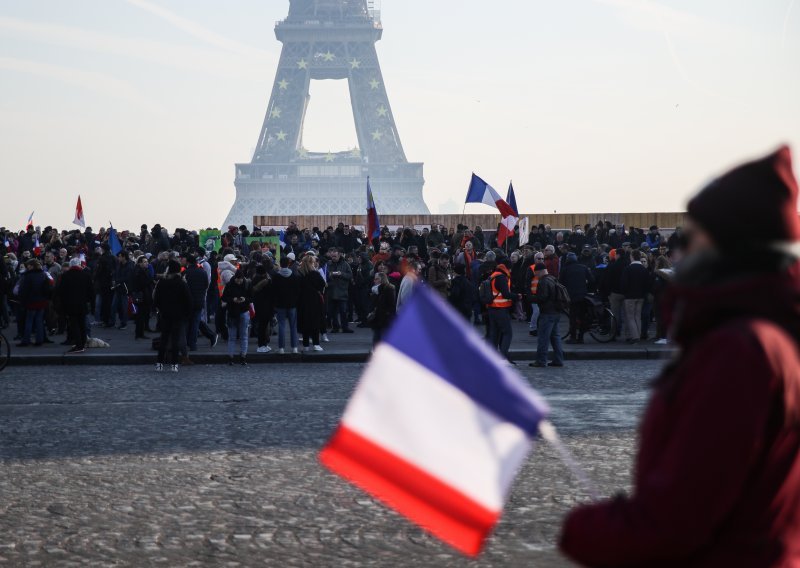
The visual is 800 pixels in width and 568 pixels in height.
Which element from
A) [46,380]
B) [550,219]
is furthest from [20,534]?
[550,219]

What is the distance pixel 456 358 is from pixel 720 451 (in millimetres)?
624

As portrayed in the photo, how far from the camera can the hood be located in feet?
6.94

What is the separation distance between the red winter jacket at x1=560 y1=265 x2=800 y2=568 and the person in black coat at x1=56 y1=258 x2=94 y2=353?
Answer: 55.4 ft

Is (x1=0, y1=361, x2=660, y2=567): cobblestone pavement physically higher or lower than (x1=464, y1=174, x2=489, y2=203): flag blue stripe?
lower

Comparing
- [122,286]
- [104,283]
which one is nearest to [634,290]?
[122,286]

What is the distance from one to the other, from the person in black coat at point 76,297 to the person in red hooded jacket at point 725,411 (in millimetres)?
16872

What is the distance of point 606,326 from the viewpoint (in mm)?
20531

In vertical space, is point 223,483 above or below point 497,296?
below

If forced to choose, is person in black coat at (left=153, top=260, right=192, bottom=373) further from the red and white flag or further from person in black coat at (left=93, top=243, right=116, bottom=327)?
the red and white flag

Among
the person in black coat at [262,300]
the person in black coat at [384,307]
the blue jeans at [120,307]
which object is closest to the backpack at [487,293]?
the person in black coat at [384,307]

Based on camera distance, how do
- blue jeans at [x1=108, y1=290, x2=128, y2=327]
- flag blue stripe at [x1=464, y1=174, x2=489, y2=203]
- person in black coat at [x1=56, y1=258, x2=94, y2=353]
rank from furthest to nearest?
flag blue stripe at [x1=464, y1=174, x2=489, y2=203]
blue jeans at [x1=108, y1=290, x2=128, y2=327]
person in black coat at [x1=56, y1=258, x2=94, y2=353]

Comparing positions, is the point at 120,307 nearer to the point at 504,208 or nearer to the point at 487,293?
the point at 504,208

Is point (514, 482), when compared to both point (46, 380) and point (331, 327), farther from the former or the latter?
point (331, 327)

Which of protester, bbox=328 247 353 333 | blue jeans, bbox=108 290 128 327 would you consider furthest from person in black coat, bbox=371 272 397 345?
blue jeans, bbox=108 290 128 327
